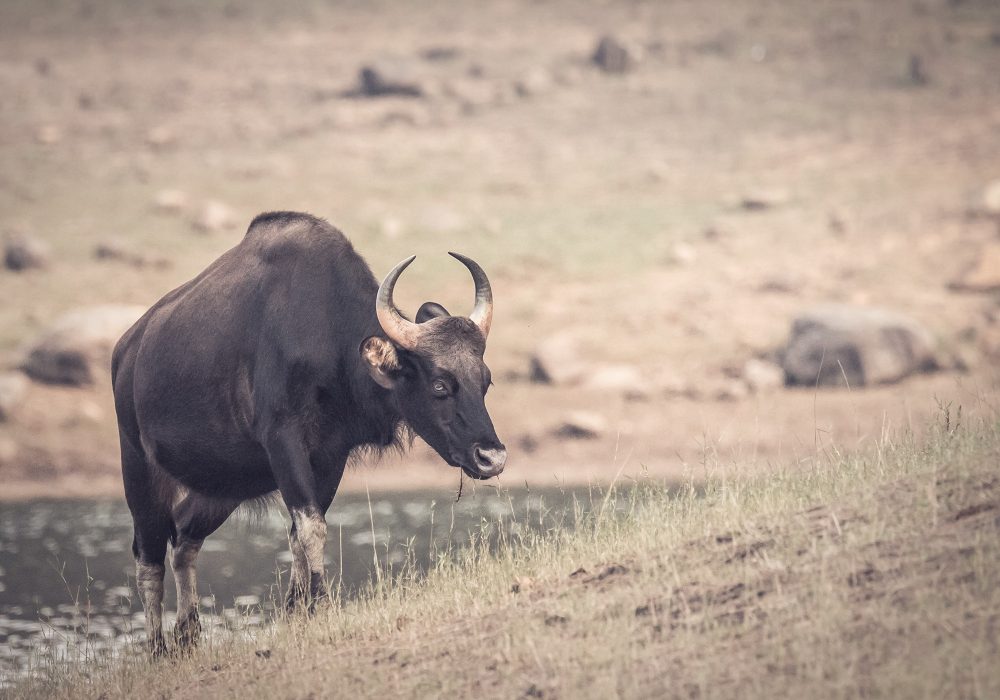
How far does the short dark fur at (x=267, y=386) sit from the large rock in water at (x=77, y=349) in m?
14.9

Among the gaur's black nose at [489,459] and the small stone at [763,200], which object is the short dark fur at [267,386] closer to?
the gaur's black nose at [489,459]

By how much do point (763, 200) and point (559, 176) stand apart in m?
6.38

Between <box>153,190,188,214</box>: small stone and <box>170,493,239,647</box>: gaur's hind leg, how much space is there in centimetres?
2577

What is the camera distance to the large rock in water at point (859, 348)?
77.7 ft

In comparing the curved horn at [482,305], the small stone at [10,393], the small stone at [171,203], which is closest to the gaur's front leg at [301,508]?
the curved horn at [482,305]

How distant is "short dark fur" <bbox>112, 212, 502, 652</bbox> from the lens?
7.98 metres

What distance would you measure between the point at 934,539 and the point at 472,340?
2806 millimetres

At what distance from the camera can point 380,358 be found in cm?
790

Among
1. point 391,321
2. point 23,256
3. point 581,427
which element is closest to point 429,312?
point 391,321

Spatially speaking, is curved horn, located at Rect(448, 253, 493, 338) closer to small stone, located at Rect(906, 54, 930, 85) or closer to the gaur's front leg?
the gaur's front leg

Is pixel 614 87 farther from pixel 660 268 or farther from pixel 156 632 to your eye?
pixel 156 632

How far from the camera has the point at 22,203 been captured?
116 ft

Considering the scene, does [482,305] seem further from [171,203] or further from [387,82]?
[387,82]

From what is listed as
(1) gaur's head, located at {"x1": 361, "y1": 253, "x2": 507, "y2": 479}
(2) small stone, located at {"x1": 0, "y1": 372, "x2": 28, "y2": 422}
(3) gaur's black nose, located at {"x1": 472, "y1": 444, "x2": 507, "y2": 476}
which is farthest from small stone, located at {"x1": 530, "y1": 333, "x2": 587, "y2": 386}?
(3) gaur's black nose, located at {"x1": 472, "y1": 444, "x2": 507, "y2": 476}
